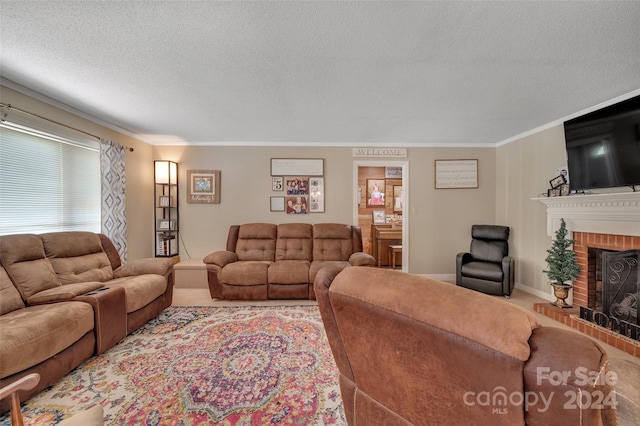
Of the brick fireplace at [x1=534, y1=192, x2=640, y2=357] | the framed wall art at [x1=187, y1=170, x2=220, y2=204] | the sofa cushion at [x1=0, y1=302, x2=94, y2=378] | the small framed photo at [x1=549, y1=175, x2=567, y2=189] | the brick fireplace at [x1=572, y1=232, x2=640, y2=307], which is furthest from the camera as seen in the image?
the framed wall art at [x1=187, y1=170, x2=220, y2=204]

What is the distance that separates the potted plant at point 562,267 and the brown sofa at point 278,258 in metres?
2.18

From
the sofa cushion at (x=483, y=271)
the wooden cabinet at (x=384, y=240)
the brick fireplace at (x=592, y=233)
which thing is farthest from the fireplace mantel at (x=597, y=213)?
the wooden cabinet at (x=384, y=240)

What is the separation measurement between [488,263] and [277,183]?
12.0 feet

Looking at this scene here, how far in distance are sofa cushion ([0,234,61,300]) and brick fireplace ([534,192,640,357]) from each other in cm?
521

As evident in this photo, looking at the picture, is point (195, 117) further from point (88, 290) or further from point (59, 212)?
point (88, 290)

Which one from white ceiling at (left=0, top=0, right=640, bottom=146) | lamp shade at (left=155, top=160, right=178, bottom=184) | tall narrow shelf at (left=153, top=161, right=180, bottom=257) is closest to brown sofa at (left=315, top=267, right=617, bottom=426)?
white ceiling at (left=0, top=0, right=640, bottom=146)

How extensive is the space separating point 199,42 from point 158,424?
98.4 inches

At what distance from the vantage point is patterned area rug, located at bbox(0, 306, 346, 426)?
1.55m

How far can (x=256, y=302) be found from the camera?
11.4 ft

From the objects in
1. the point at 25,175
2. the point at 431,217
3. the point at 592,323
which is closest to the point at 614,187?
the point at 592,323

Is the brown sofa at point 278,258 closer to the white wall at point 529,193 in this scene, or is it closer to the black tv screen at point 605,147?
the white wall at point 529,193

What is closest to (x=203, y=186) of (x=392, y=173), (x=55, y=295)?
(x=55, y=295)

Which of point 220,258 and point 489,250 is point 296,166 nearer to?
point 220,258

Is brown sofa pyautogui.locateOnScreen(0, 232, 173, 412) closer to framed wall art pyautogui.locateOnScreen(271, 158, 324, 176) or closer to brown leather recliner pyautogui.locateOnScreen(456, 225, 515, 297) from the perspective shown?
framed wall art pyautogui.locateOnScreen(271, 158, 324, 176)
